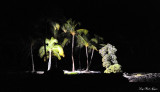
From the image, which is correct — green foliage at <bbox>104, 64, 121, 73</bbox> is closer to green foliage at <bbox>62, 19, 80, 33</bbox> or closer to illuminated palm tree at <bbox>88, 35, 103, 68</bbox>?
illuminated palm tree at <bbox>88, 35, 103, 68</bbox>

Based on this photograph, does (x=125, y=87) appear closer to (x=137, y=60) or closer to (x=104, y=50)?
(x=104, y=50)

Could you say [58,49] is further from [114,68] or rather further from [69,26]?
[114,68]

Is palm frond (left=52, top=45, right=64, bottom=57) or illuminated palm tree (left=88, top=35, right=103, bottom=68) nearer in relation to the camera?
palm frond (left=52, top=45, right=64, bottom=57)

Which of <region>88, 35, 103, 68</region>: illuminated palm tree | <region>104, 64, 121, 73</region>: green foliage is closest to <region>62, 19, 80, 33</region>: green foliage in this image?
<region>88, 35, 103, 68</region>: illuminated palm tree

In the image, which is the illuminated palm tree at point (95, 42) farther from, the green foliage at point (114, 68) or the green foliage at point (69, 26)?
the green foliage at point (114, 68)

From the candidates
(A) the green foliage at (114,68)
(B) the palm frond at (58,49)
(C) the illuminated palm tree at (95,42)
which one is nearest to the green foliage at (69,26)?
(B) the palm frond at (58,49)

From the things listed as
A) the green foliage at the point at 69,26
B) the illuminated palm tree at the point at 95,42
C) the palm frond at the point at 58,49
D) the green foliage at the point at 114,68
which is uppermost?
the green foliage at the point at 69,26

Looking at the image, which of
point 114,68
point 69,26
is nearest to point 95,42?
point 69,26

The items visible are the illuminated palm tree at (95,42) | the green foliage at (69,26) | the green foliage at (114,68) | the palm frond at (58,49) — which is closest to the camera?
the green foliage at (114,68)

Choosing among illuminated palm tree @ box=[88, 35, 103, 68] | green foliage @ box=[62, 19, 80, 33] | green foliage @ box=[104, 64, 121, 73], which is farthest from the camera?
illuminated palm tree @ box=[88, 35, 103, 68]

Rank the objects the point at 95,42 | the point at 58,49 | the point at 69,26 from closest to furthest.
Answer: the point at 58,49 < the point at 69,26 < the point at 95,42

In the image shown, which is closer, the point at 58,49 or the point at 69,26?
the point at 58,49

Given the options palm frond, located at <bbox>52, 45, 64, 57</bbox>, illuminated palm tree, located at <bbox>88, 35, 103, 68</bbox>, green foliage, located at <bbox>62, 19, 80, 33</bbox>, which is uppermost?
green foliage, located at <bbox>62, 19, 80, 33</bbox>

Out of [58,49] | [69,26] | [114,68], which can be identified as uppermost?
[69,26]
